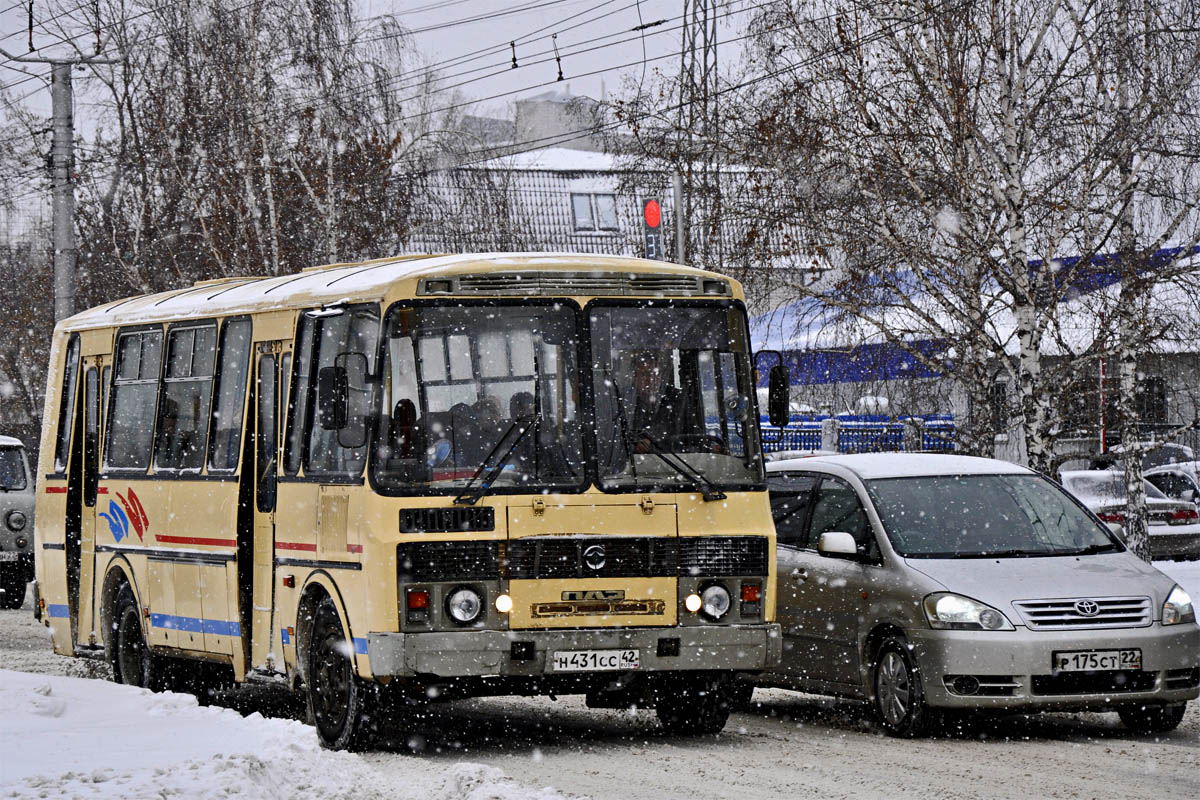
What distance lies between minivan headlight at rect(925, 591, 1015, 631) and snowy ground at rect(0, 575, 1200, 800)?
66 centimetres

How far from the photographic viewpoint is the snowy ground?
8.62 meters

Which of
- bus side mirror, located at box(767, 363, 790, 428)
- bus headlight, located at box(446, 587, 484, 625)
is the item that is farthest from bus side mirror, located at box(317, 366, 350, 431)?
bus side mirror, located at box(767, 363, 790, 428)

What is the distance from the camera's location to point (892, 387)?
25438 mm

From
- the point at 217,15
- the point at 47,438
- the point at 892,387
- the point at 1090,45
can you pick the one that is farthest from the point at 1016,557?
the point at 217,15

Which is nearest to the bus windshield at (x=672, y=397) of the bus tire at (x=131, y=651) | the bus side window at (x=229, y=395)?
the bus side window at (x=229, y=395)

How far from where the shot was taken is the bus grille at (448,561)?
10828 mm

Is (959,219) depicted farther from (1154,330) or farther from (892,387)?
(892,387)

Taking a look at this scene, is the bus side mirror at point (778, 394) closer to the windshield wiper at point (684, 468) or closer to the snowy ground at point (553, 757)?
the windshield wiper at point (684, 468)

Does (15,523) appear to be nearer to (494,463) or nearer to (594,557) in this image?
(494,463)

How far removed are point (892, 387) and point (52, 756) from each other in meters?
17.8

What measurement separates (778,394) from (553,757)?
2694 millimetres

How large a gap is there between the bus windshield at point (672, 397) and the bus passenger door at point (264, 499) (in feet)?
7.96

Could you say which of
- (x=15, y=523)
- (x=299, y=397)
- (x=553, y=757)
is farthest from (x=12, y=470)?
(x=553, y=757)

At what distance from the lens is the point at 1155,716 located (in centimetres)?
1189
